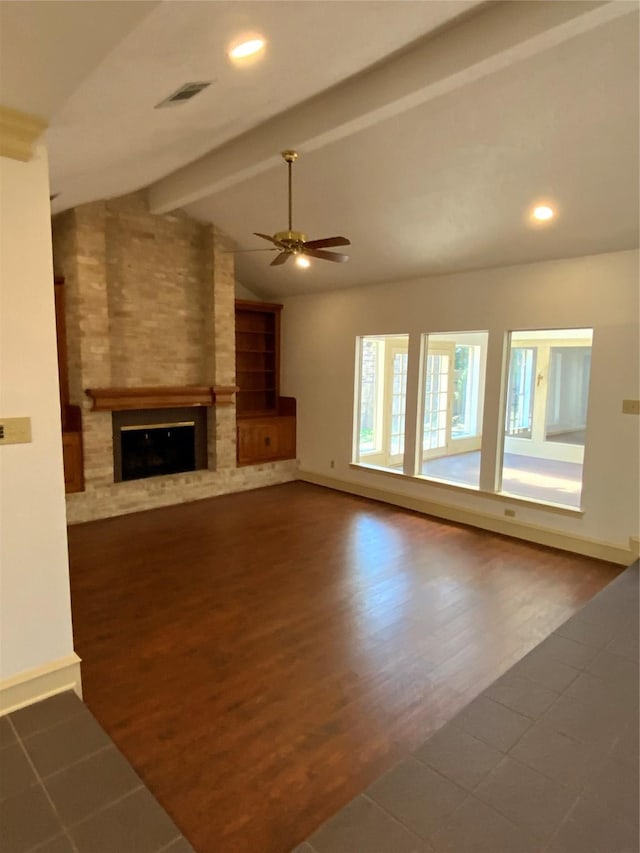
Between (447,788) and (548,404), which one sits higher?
(548,404)

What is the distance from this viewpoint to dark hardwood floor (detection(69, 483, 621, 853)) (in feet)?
7.11

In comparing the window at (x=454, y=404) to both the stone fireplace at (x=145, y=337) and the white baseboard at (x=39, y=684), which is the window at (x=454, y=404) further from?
the white baseboard at (x=39, y=684)

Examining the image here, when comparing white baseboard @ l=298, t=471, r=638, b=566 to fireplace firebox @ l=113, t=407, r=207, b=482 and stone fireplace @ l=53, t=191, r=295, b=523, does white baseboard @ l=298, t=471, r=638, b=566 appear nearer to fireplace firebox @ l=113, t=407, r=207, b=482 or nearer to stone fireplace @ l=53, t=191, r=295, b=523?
A: stone fireplace @ l=53, t=191, r=295, b=523

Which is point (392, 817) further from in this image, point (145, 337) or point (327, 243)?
point (145, 337)

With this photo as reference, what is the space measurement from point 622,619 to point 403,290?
4.25 metres

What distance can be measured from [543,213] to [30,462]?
168 inches

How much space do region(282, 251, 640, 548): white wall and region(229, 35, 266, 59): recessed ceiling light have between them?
3.69m

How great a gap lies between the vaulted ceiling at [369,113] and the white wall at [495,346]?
12.7 inches

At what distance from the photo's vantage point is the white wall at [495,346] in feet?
14.8

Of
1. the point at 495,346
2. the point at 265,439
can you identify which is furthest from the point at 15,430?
the point at 265,439

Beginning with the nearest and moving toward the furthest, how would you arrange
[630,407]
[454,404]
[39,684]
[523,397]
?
[39,684]
[630,407]
[523,397]
[454,404]

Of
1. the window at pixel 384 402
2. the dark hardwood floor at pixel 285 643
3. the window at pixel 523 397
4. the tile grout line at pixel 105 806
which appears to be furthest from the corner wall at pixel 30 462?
the window at pixel 523 397

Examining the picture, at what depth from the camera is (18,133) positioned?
2.04 meters


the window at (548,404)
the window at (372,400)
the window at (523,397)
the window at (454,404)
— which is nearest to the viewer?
the window at (372,400)
